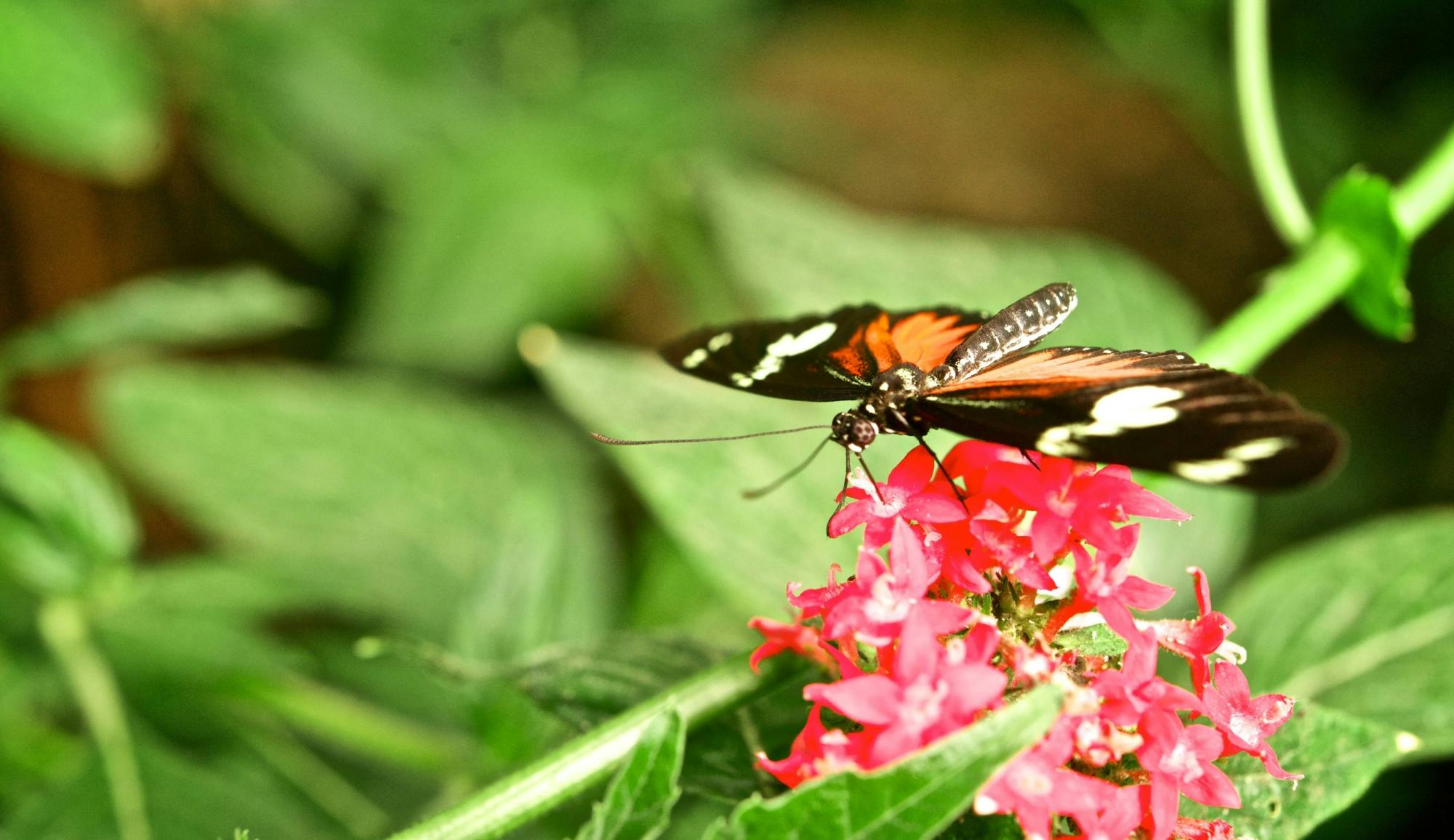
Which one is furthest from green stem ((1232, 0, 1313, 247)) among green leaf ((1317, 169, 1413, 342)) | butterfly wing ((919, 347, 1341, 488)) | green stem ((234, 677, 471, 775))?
green stem ((234, 677, 471, 775))

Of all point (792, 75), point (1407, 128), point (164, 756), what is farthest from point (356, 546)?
point (792, 75)

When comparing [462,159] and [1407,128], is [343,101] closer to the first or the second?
[462,159]

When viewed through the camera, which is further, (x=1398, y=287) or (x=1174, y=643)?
(x=1398, y=287)

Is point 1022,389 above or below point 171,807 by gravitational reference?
below

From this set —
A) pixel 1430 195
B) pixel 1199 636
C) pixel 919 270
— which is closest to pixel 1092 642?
pixel 1199 636

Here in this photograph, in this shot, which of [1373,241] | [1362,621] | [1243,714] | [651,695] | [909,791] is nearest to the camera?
[909,791]

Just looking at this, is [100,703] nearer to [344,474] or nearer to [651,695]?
[344,474]

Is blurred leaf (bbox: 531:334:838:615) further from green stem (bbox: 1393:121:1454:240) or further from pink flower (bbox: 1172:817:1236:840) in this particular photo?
green stem (bbox: 1393:121:1454:240)

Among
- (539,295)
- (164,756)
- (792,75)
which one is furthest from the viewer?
(792,75)
